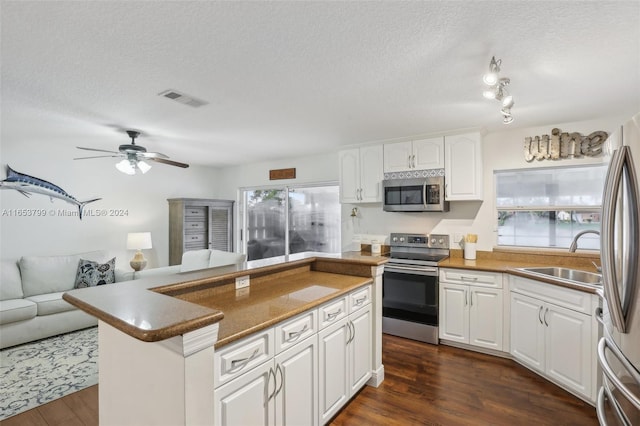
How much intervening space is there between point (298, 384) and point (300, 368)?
0.08 m

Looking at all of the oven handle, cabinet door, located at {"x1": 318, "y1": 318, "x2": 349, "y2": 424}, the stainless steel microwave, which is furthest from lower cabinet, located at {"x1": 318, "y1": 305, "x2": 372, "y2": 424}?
the stainless steel microwave

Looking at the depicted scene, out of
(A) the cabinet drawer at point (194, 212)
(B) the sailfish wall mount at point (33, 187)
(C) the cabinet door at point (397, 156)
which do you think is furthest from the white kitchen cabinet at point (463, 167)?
(B) the sailfish wall mount at point (33, 187)

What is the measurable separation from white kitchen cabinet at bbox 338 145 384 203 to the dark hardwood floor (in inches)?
78.9

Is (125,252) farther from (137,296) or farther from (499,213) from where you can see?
(499,213)

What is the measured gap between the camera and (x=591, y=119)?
310cm

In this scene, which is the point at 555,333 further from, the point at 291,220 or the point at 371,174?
the point at 291,220

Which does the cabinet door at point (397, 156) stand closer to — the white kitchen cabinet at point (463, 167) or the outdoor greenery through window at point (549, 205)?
the white kitchen cabinet at point (463, 167)

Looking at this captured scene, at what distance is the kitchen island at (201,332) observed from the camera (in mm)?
1101

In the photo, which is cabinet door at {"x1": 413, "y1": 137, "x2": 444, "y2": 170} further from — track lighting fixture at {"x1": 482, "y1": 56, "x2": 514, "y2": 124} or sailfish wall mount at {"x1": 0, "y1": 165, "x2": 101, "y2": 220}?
sailfish wall mount at {"x1": 0, "y1": 165, "x2": 101, "y2": 220}

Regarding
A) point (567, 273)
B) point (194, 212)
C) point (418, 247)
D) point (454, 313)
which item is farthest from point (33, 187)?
point (567, 273)

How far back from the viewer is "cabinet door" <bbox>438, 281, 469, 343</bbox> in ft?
10.5

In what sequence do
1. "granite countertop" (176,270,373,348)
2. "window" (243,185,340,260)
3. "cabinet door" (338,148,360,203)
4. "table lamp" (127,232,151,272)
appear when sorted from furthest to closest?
"window" (243,185,340,260)
"table lamp" (127,232,151,272)
"cabinet door" (338,148,360,203)
"granite countertop" (176,270,373,348)

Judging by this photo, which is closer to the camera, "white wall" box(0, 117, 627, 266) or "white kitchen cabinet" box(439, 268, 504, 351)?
"white kitchen cabinet" box(439, 268, 504, 351)

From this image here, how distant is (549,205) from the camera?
3.39 metres
